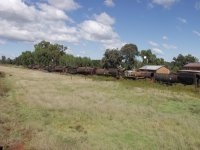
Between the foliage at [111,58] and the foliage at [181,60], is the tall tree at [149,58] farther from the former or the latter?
the foliage at [111,58]

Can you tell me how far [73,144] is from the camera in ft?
44.6

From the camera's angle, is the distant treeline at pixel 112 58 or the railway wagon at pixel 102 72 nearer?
the railway wagon at pixel 102 72

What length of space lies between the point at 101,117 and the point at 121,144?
5445mm

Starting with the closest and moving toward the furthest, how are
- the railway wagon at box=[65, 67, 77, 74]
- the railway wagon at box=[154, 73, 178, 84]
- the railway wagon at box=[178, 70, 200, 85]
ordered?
the railway wagon at box=[178, 70, 200, 85], the railway wagon at box=[154, 73, 178, 84], the railway wagon at box=[65, 67, 77, 74]

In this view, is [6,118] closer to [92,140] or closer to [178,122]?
[92,140]

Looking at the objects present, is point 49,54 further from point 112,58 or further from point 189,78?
point 189,78

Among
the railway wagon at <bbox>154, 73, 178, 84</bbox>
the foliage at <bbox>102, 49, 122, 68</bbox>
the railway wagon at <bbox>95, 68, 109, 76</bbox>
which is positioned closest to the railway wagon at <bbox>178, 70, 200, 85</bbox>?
the railway wagon at <bbox>154, 73, 178, 84</bbox>

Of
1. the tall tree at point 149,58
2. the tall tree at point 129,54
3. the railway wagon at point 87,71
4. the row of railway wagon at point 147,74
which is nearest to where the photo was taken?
the row of railway wagon at point 147,74

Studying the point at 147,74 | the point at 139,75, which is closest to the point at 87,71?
the point at 139,75

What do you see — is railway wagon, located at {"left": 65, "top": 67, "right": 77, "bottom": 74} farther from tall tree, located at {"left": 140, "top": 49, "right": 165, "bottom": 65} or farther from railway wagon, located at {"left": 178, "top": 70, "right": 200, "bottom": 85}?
tall tree, located at {"left": 140, "top": 49, "right": 165, "bottom": 65}

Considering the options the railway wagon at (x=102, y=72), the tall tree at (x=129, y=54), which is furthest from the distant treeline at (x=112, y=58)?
the railway wagon at (x=102, y=72)

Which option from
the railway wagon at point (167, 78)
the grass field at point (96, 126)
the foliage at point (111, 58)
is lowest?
the grass field at point (96, 126)

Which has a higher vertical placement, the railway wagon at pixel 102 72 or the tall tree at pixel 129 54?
the tall tree at pixel 129 54

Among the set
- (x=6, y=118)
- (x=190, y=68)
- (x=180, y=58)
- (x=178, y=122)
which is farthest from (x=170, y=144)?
(x=180, y=58)
